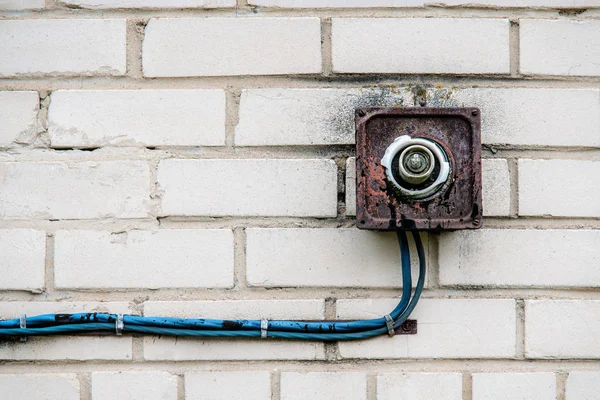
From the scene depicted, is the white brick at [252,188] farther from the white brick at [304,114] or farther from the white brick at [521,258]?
the white brick at [521,258]

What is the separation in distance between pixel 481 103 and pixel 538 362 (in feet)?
1.87

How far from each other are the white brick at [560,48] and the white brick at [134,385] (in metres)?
1.03

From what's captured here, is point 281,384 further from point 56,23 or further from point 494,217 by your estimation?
point 56,23

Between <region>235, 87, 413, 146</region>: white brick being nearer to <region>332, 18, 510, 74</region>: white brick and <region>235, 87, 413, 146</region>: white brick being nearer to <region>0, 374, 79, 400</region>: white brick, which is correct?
<region>332, 18, 510, 74</region>: white brick

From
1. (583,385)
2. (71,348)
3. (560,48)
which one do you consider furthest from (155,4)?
(583,385)

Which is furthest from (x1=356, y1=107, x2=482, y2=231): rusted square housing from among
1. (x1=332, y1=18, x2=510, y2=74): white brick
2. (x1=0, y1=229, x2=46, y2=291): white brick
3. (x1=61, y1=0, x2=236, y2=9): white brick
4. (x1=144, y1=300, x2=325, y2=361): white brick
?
(x1=0, y1=229, x2=46, y2=291): white brick

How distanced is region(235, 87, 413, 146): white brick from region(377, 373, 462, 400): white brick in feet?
1.74

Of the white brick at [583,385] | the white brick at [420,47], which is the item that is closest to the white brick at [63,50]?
the white brick at [420,47]

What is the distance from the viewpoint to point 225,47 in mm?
1250

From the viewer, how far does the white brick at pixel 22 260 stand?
1.23 m

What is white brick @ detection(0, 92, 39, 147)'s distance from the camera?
1.24 m

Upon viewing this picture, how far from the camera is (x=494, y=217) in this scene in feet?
4.05

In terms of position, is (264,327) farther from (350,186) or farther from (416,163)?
(416,163)

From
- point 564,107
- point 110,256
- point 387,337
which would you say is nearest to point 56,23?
point 110,256
